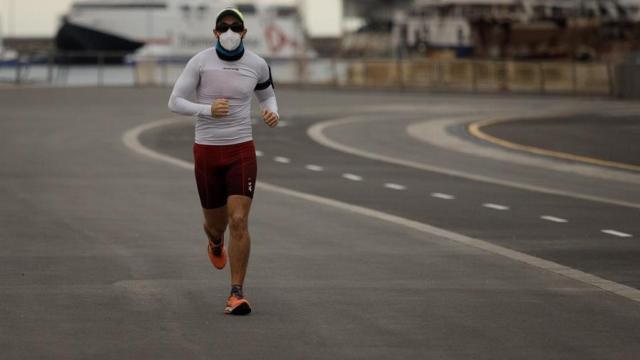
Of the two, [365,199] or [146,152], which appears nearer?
[365,199]

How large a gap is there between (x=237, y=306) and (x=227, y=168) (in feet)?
3.51

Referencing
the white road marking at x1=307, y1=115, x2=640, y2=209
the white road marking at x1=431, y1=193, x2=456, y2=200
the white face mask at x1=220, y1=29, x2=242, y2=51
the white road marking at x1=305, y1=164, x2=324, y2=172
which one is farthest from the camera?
the white road marking at x1=305, y1=164, x2=324, y2=172

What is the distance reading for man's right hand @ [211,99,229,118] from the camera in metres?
10.6

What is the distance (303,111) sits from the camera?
43.6 meters

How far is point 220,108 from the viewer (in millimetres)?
10656

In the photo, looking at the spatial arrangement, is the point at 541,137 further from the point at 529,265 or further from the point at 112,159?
the point at 529,265

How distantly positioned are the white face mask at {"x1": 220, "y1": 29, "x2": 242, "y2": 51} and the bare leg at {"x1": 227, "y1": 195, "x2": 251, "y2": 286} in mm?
973

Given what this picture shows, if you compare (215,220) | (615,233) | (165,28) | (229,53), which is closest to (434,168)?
(615,233)

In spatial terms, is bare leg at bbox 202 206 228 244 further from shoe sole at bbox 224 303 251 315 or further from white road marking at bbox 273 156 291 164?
white road marking at bbox 273 156 291 164

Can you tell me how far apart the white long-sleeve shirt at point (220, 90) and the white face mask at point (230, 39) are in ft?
0.64

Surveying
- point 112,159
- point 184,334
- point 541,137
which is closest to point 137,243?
point 184,334

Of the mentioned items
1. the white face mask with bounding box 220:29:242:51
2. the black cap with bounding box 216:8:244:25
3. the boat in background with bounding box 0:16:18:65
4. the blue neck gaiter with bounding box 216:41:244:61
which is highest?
the black cap with bounding box 216:8:244:25

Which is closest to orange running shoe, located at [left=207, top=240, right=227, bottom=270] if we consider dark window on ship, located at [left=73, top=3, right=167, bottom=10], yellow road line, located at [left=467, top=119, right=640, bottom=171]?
yellow road line, located at [left=467, top=119, right=640, bottom=171]

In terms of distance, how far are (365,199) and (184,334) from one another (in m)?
9.47
